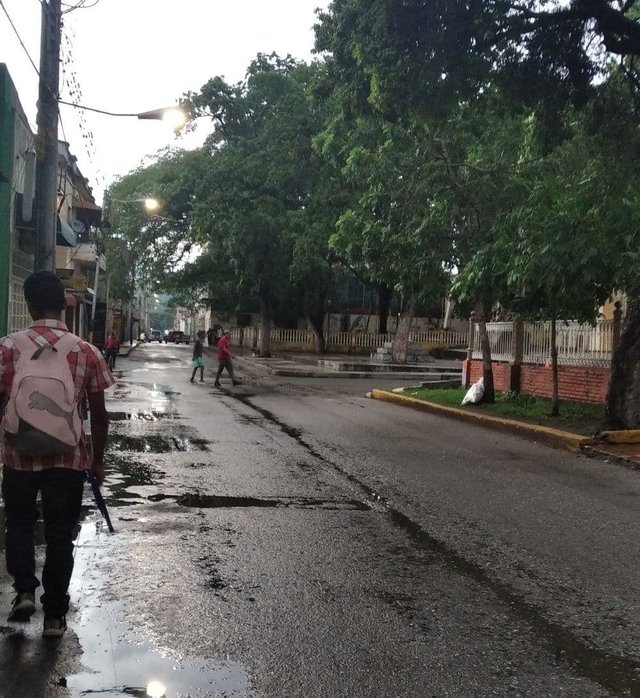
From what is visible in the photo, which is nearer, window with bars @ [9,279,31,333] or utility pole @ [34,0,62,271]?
utility pole @ [34,0,62,271]

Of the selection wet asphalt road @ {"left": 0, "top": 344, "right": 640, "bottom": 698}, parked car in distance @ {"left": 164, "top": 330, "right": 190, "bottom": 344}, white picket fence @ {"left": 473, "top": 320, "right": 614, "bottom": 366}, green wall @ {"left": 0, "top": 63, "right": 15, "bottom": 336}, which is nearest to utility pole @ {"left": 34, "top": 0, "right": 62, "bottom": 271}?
wet asphalt road @ {"left": 0, "top": 344, "right": 640, "bottom": 698}

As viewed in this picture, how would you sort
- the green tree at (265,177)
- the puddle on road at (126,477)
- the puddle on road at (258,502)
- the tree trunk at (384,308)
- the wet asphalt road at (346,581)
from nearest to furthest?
the wet asphalt road at (346,581)
the puddle on road at (258,502)
the puddle on road at (126,477)
the green tree at (265,177)
the tree trunk at (384,308)

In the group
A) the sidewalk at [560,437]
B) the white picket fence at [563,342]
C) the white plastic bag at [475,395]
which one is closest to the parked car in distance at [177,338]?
the white picket fence at [563,342]

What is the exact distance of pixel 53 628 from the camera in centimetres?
391

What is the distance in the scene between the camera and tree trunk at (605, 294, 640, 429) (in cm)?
1223

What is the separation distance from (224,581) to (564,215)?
8963 millimetres

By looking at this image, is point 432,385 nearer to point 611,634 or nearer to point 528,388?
point 528,388

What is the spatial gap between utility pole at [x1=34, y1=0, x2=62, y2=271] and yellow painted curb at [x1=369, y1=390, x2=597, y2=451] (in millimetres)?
8342

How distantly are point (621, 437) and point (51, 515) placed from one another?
9.83 meters

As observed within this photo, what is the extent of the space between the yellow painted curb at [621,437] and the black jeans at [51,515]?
9.57 meters

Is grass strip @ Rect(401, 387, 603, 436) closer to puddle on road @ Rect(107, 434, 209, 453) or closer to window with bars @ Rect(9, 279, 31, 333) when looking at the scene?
puddle on road @ Rect(107, 434, 209, 453)

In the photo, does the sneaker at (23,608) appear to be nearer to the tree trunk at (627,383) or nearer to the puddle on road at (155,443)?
the puddle on road at (155,443)

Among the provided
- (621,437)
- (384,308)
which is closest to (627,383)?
(621,437)

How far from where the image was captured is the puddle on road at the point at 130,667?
3.44 meters
